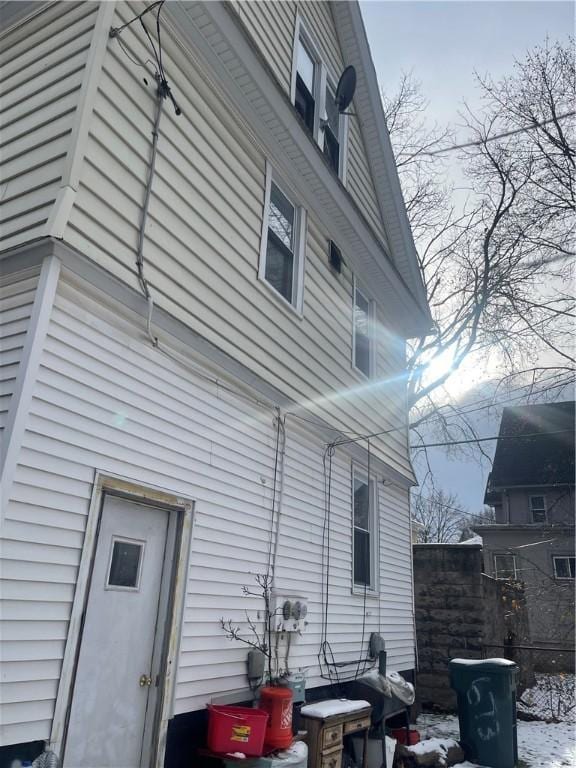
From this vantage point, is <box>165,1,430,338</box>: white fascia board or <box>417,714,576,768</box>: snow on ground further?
<box>417,714,576,768</box>: snow on ground

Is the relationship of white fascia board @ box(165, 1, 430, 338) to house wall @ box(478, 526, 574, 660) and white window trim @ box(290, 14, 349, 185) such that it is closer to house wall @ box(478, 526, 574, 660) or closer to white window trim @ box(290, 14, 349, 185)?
white window trim @ box(290, 14, 349, 185)

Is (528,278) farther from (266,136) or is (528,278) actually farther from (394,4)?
(266,136)

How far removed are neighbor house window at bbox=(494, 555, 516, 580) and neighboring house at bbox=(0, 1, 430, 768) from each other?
14.4 m

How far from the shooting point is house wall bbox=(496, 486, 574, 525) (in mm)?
22344

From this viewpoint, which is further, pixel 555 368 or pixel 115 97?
pixel 555 368

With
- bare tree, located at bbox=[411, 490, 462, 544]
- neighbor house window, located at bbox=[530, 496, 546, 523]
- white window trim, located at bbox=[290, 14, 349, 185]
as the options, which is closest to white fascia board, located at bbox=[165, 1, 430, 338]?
white window trim, located at bbox=[290, 14, 349, 185]

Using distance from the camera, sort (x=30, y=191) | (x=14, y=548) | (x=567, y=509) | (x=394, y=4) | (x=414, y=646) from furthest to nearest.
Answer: (x=567, y=509) → (x=414, y=646) → (x=394, y=4) → (x=30, y=191) → (x=14, y=548)

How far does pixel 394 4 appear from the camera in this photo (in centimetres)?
855

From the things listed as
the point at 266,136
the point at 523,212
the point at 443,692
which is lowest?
the point at 443,692

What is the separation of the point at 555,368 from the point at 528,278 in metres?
3.14

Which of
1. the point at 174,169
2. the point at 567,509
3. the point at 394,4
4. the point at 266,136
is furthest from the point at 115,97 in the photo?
the point at 567,509

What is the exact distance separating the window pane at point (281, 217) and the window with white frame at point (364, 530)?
3.35 meters

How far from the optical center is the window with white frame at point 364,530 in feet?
25.8

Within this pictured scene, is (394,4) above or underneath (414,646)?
→ above
